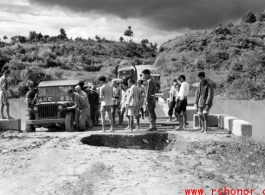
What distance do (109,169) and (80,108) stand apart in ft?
16.5

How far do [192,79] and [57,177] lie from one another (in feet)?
144

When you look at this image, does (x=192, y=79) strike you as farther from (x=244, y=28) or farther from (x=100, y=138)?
(x=100, y=138)

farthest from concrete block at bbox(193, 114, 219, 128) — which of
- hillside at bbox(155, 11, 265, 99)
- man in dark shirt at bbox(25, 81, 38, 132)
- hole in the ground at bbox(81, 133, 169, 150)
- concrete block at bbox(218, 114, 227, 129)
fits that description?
hillside at bbox(155, 11, 265, 99)

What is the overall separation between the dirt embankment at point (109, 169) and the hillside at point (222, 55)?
30.7m

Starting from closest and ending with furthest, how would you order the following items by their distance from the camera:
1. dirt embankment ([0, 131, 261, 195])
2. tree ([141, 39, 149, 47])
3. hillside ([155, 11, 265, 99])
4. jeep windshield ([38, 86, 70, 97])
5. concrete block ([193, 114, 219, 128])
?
1. dirt embankment ([0, 131, 261, 195])
2. concrete block ([193, 114, 219, 128])
3. jeep windshield ([38, 86, 70, 97])
4. hillside ([155, 11, 265, 99])
5. tree ([141, 39, 149, 47])

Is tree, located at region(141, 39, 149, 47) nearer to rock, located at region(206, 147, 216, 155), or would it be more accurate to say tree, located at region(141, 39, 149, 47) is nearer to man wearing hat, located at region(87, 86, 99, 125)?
man wearing hat, located at region(87, 86, 99, 125)

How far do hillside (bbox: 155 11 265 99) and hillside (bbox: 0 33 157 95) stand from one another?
1192 cm

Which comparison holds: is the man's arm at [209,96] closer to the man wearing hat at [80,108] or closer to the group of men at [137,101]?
the group of men at [137,101]

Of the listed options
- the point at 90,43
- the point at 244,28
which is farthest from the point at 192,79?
the point at 90,43

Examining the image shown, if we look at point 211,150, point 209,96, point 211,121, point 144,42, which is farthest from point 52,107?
point 144,42

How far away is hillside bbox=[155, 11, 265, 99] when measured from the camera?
4131cm

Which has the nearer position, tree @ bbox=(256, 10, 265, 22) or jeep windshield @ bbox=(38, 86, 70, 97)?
jeep windshield @ bbox=(38, 86, 70, 97)

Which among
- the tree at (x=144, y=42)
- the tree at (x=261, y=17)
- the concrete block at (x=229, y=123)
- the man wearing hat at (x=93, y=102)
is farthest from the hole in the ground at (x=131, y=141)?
the tree at (x=144, y=42)

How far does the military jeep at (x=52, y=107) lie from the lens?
37.7 ft
